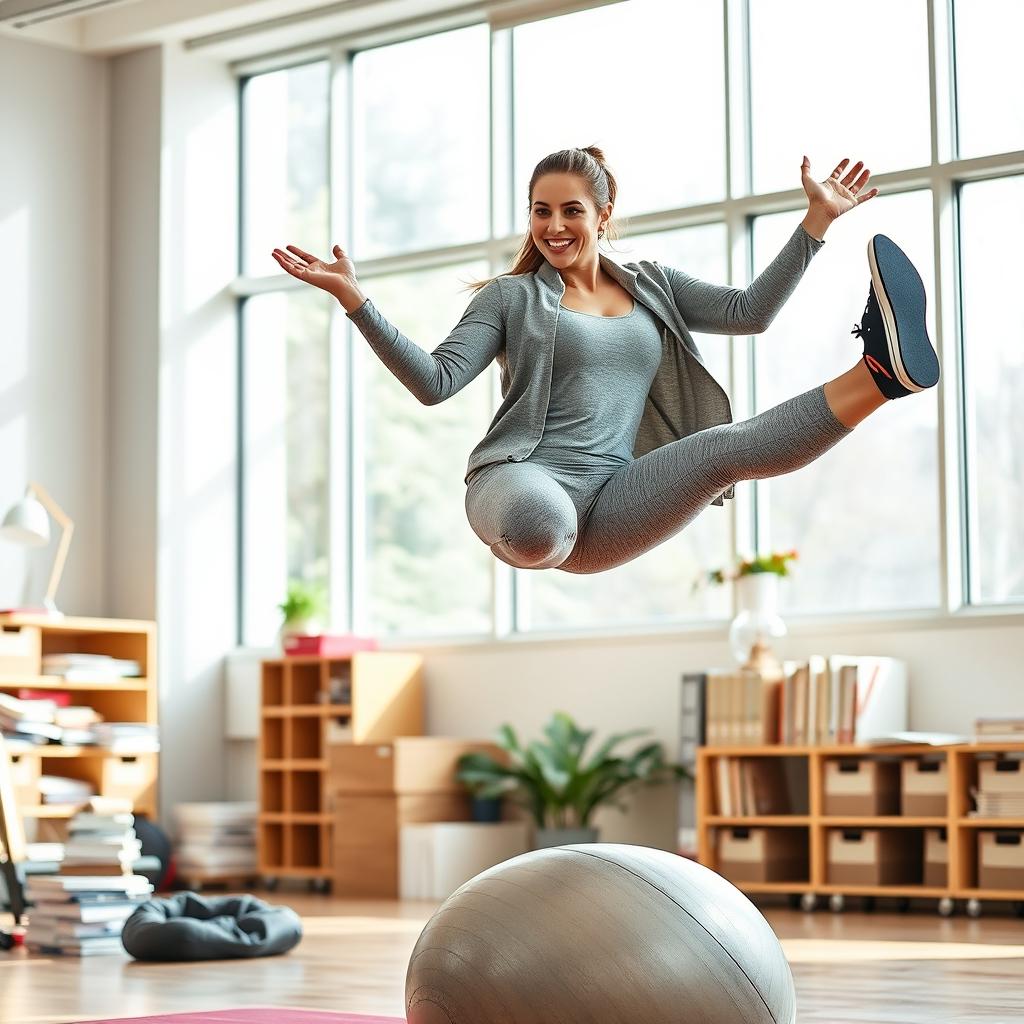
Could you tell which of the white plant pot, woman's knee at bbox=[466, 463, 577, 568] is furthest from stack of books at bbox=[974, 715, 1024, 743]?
woman's knee at bbox=[466, 463, 577, 568]

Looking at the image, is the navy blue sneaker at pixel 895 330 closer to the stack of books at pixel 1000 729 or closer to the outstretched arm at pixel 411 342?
the outstretched arm at pixel 411 342

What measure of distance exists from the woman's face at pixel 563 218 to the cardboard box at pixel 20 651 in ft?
18.3

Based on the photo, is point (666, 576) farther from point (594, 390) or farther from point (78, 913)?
point (594, 390)

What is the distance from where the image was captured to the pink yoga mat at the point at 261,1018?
412 cm

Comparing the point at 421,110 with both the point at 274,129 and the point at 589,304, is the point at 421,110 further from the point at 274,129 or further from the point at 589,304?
the point at 589,304

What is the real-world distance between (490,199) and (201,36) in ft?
6.74

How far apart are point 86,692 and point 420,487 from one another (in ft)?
6.67

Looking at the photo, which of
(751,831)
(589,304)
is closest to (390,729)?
(751,831)

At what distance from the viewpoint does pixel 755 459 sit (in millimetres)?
3258

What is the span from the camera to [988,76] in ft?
24.9

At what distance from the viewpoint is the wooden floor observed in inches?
171

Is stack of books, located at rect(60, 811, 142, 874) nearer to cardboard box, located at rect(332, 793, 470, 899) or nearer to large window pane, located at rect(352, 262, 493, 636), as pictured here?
cardboard box, located at rect(332, 793, 470, 899)

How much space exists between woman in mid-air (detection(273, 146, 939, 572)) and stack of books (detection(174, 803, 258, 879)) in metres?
5.83

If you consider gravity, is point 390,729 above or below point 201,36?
below
